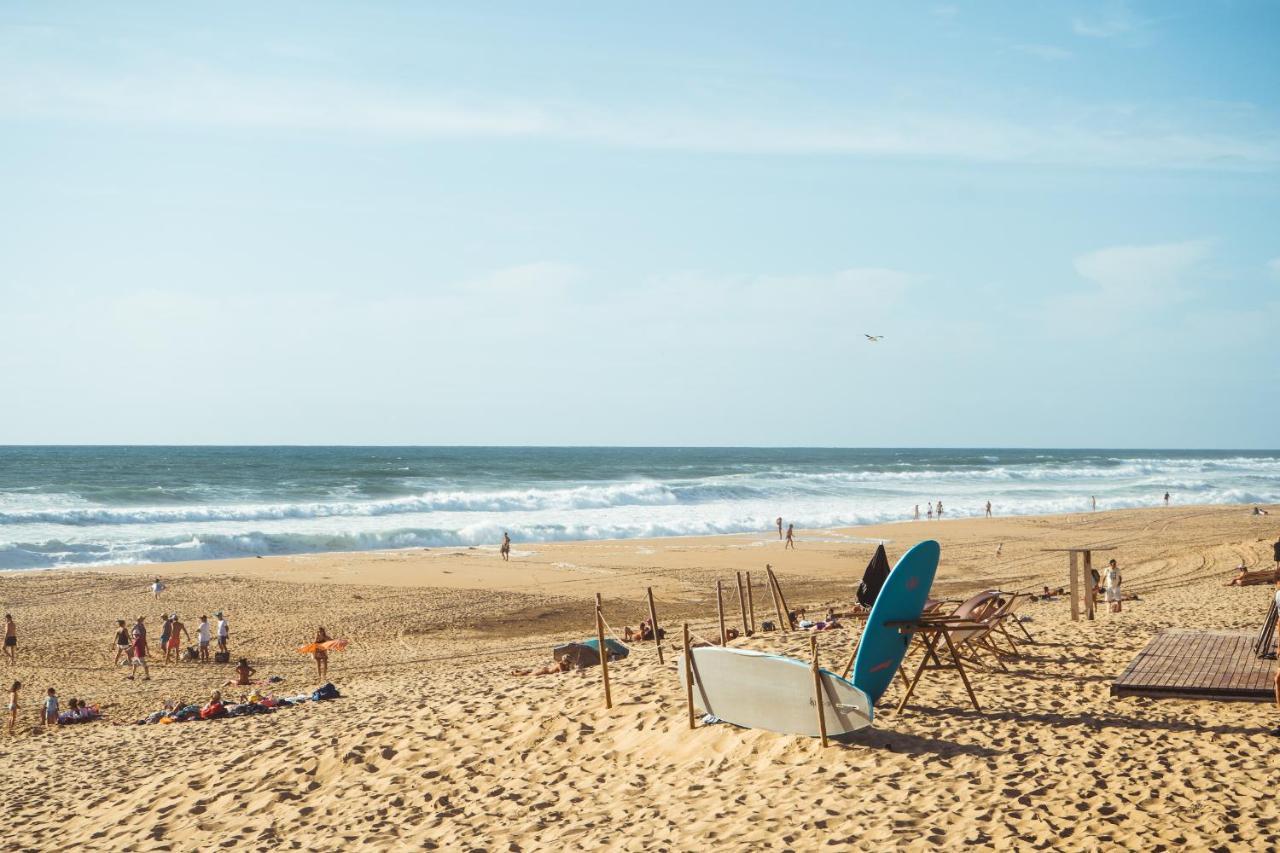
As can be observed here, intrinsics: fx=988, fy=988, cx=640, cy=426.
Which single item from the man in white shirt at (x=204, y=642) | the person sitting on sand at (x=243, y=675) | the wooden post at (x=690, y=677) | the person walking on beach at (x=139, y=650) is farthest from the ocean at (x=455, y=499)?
the wooden post at (x=690, y=677)

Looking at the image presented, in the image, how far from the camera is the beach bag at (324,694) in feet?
44.0

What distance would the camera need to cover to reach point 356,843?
7.35 meters

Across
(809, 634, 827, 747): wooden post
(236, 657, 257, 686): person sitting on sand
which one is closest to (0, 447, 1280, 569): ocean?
(236, 657, 257, 686): person sitting on sand

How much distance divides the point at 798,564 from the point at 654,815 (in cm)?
2402

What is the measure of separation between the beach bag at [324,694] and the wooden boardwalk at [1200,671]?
31.9 ft

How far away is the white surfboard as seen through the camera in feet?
25.7

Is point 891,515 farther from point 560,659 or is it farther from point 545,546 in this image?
Answer: point 560,659

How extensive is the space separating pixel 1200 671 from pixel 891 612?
11.5 feet

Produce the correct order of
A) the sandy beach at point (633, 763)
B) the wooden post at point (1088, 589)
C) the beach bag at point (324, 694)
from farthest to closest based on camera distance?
1. the wooden post at point (1088, 589)
2. the beach bag at point (324, 694)
3. the sandy beach at point (633, 763)

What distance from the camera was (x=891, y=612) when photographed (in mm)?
8039

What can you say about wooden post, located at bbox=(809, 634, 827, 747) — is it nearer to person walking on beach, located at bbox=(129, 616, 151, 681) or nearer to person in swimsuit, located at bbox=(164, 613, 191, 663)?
person walking on beach, located at bbox=(129, 616, 151, 681)

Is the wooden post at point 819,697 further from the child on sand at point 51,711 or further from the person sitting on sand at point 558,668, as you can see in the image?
the child on sand at point 51,711

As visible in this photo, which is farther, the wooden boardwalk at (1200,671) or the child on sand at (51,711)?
the child on sand at (51,711)

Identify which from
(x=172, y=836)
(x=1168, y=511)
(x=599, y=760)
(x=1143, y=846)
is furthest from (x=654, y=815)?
(x=1168, y=511)
